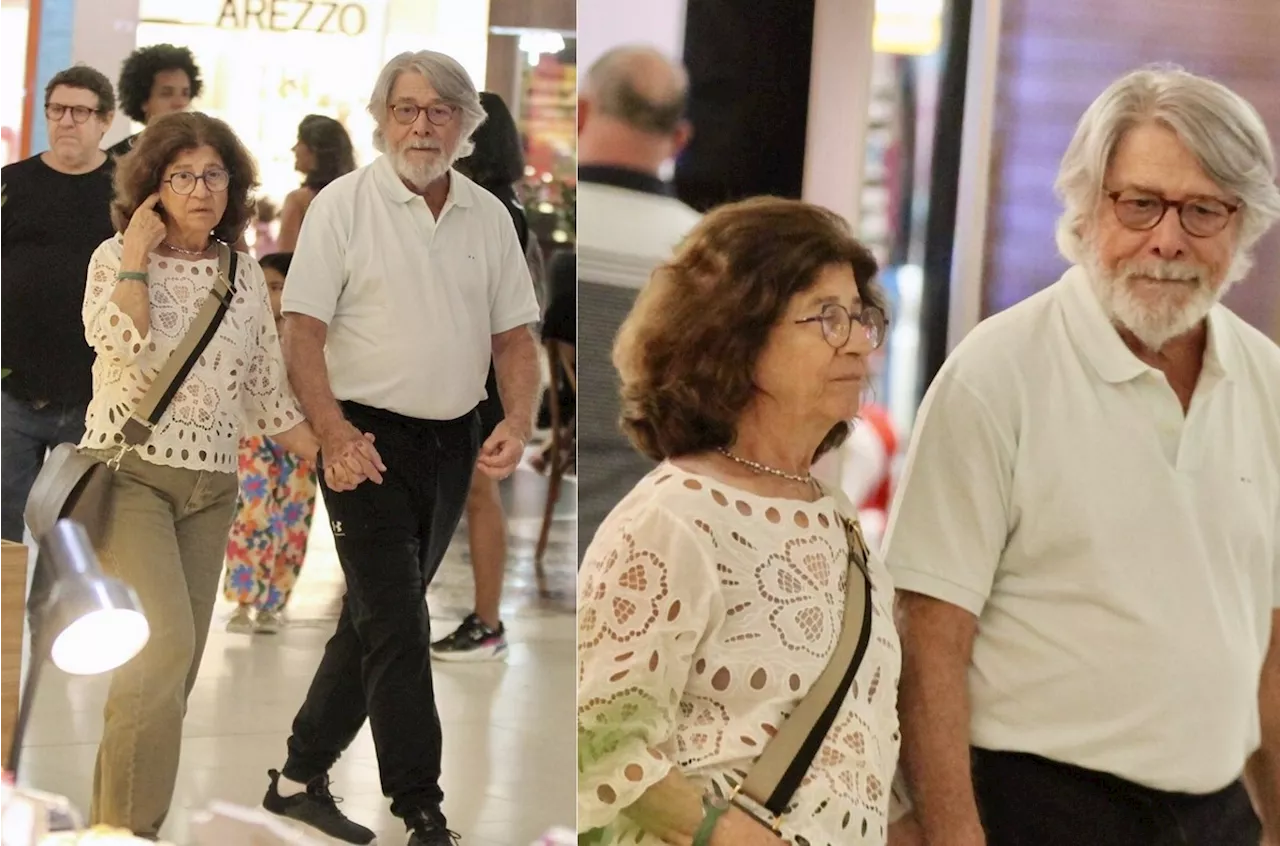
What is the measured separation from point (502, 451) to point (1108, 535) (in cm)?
99

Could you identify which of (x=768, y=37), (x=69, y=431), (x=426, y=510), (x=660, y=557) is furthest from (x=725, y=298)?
(x=69, y=431)

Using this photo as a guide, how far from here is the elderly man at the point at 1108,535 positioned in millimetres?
2211

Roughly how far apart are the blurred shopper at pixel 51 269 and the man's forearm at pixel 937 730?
4.48ft

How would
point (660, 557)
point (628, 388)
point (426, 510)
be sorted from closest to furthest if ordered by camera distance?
point (660, 557), point (628, 388), point (426, 510)

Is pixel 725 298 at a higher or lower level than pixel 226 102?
lower

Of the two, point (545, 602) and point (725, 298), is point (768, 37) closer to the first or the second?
point (725, 298)

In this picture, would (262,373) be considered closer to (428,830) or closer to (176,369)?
(176,369)

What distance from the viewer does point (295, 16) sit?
2.41 metres

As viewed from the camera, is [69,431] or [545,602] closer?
[69,431]

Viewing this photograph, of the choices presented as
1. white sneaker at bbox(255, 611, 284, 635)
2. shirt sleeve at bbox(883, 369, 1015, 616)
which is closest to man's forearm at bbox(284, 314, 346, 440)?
white sneaker at bbox(255, 611, 284, 635)

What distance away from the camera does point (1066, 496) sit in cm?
223

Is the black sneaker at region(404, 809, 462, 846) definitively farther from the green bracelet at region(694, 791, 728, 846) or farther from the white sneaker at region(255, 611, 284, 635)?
the green bracelet at region(694, 791, 728, 846)

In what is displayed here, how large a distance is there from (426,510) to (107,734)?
62cm

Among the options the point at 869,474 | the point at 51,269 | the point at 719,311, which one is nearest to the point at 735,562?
the point at 719,311
